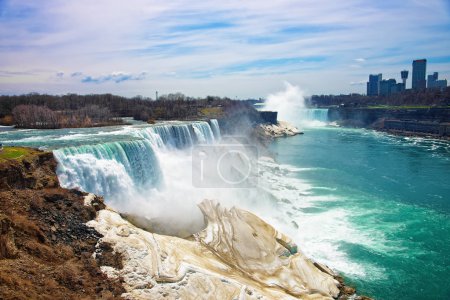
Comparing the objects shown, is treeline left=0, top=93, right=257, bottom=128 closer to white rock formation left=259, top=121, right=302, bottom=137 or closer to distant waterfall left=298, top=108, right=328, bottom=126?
white rock formation left=259, top=121, right=302, bottom=137

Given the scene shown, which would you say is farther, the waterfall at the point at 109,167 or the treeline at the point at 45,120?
the treeline at the point at 45,120

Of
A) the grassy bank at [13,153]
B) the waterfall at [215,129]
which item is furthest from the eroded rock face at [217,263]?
the waterfall at [215,129]

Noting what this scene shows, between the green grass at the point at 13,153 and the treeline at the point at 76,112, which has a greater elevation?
the treeline at the point at 76,112

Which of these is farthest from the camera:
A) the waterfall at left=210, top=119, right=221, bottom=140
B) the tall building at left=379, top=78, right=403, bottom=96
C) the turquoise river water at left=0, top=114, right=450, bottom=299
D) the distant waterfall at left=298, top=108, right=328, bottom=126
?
the tall building at left=379, top=78, right=403, bottom=96

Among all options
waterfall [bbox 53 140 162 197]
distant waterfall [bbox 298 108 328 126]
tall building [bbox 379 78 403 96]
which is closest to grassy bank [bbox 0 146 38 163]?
waterfall [bbox 53 140 162 197]

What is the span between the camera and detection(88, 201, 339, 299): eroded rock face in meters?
10.7

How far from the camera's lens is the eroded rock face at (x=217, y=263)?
10703 mm

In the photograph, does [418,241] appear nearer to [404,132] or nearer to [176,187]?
[176,187]

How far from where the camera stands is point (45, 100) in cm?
5434

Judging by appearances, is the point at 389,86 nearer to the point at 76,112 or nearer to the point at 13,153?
the point at 76,112

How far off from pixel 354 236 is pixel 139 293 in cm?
1266

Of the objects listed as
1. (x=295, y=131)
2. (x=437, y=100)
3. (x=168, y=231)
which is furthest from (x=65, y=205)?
(x=437, y=100)

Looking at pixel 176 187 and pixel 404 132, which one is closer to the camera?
pixel 176 187

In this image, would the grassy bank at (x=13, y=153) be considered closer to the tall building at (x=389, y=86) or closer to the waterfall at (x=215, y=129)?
the waterfall at (x=215, y=129)
